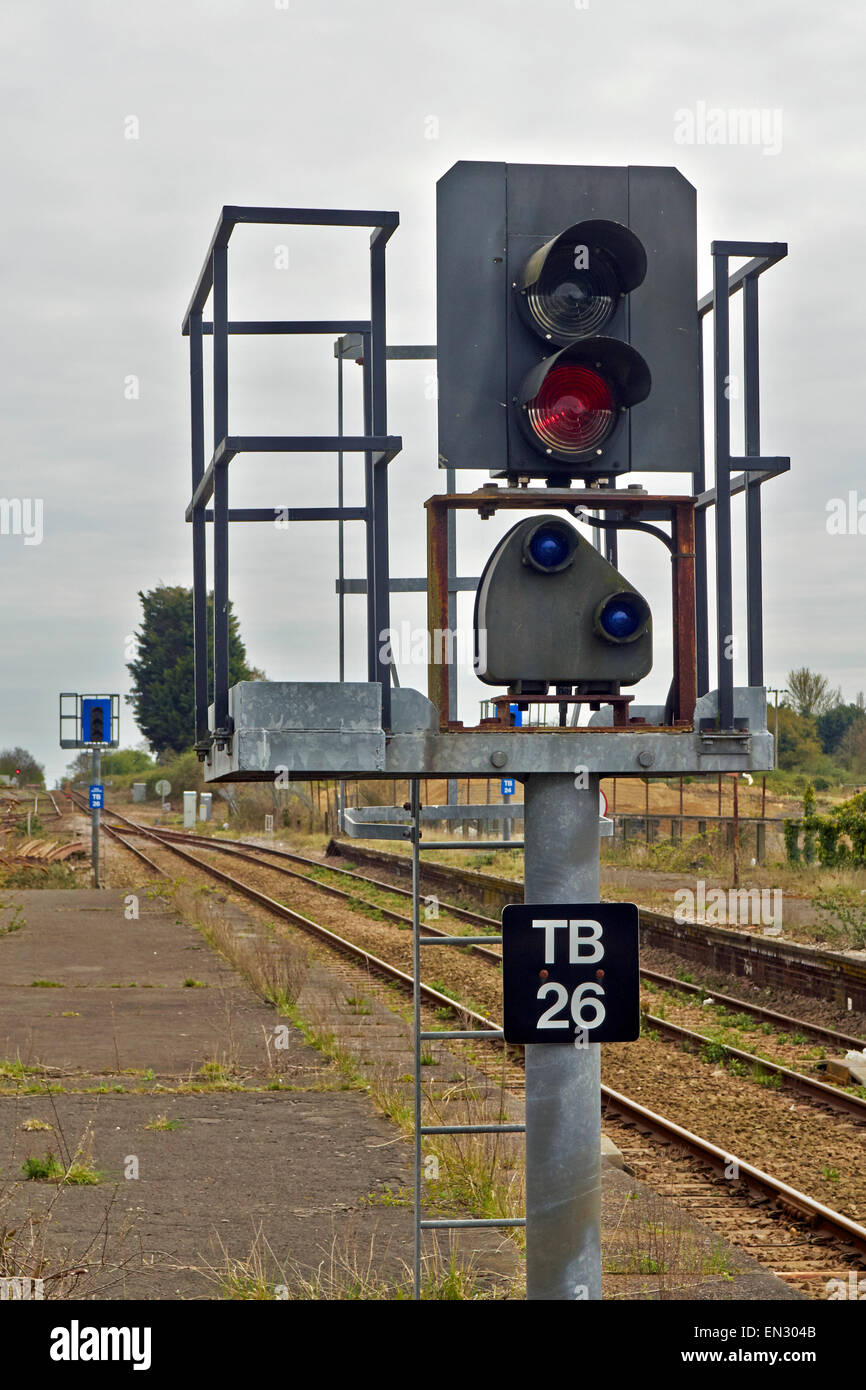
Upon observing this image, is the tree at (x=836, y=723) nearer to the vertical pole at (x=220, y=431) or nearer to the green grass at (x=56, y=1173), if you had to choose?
the green grass at (x=56, y=1173)

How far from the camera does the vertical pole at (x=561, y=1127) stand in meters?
3.93

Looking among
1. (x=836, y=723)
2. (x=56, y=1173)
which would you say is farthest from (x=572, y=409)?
(x=836, y=723)

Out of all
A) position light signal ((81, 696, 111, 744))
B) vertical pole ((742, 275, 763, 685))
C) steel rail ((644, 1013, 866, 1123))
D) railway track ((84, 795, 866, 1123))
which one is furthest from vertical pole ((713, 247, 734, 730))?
position light signal ((81, 696, 111, 744))

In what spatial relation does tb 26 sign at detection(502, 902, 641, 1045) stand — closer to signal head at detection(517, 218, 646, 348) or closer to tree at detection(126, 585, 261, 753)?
signal head at detection(517, 218, 646, 348)

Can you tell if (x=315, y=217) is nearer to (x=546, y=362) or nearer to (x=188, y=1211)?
(x=546, y=362)

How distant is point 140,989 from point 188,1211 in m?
8.70

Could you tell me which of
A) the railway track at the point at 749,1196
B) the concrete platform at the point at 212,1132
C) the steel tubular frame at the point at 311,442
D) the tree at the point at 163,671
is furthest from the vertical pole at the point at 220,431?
the tree at the point at 163,671

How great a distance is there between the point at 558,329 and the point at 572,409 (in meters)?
0.22

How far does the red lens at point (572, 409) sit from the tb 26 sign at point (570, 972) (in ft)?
3.95

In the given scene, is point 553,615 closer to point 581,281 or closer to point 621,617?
point 621,617

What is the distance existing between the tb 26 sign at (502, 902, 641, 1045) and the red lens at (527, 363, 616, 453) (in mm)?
1204
